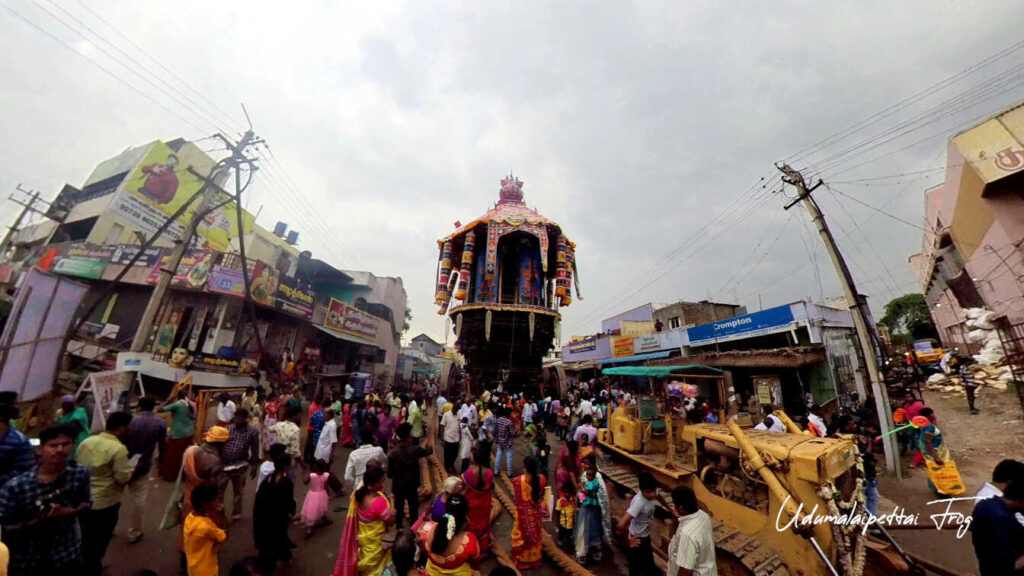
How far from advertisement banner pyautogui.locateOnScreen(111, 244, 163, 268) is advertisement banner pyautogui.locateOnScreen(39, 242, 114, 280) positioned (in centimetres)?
41

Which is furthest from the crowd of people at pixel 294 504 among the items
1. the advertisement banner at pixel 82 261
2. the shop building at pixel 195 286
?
the advertisement banner at pixel 82 261

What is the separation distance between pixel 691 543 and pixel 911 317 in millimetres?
45711

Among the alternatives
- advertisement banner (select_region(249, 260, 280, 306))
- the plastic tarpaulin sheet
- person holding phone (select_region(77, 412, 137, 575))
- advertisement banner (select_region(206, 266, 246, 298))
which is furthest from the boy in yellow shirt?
advertisement banner (select_region(249, 260, 280, 306))

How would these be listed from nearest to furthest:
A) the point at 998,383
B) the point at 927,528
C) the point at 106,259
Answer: the point at 927,528, the point at 998,383, the point at 106,259

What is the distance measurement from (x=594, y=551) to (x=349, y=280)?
25496 mm

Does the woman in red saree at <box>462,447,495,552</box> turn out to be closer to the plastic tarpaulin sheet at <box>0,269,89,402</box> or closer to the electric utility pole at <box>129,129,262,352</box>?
the plastic tarpaulin sheet at <box>0,269,89,402</box>

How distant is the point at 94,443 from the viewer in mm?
3684

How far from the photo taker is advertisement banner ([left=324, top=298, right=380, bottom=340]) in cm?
1996

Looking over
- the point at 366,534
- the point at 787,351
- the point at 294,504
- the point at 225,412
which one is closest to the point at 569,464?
the point at 366,534

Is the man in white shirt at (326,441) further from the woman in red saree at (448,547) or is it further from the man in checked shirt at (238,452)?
the woman in red saree at (448,547)

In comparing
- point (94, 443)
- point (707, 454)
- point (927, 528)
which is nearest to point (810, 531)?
point (707, 454)

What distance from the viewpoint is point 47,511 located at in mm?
2580

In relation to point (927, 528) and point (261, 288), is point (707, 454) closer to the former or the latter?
point (927, 528)

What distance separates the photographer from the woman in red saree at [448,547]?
2789mm
